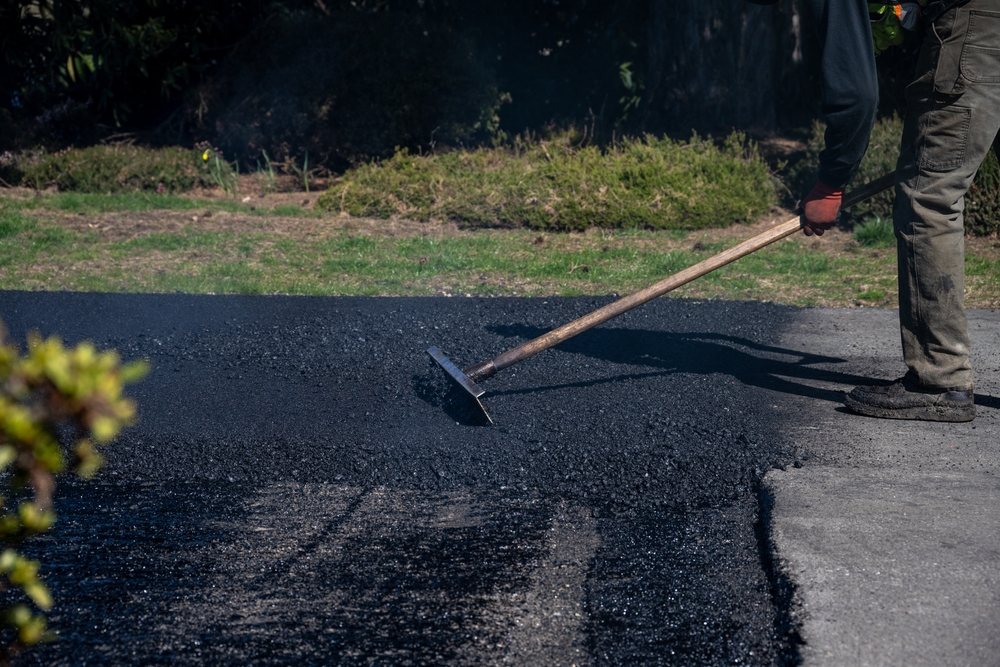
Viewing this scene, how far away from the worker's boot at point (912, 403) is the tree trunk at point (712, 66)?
8.20 m

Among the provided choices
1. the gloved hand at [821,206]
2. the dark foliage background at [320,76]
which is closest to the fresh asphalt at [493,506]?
the gloved hand at [821,206]

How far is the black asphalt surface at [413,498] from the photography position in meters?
2.36

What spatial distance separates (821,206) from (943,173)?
46 cm

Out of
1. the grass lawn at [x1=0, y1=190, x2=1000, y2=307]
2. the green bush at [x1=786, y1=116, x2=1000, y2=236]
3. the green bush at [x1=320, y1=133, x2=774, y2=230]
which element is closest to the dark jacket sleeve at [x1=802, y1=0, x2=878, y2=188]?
the grass lawn at [x1=0, y1=190, x2=1000, y2=307]

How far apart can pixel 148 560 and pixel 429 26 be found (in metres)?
10.3

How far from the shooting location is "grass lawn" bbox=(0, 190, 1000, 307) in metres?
6.38

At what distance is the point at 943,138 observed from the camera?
353 cm

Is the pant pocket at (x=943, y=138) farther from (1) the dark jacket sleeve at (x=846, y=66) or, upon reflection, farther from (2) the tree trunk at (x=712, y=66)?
(2) the tree trunk at (x=712, y=66)

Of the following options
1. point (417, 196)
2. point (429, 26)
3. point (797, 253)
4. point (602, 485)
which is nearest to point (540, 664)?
point (602, 485)

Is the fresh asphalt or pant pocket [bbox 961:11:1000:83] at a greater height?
pant pocket [bbox 961:11:1000:83]

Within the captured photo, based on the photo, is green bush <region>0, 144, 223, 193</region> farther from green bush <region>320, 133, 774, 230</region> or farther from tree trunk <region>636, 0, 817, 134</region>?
tree trunk <region>636, 0, 817, 134</region>

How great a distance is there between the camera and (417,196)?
370 inches

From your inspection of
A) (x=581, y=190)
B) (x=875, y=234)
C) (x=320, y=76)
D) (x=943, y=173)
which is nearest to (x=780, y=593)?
(x=943, y=173)

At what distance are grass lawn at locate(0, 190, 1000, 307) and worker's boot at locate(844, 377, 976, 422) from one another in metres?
2.28
